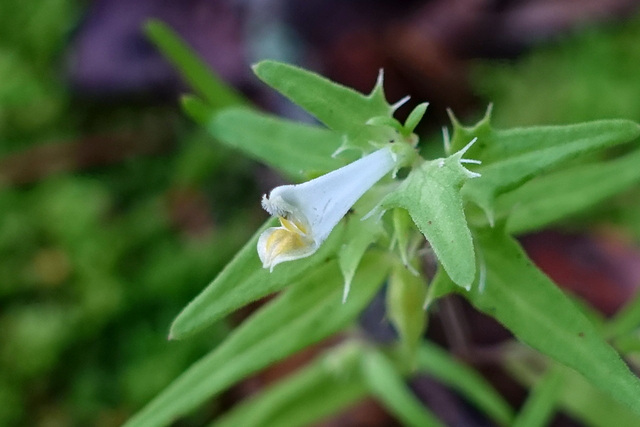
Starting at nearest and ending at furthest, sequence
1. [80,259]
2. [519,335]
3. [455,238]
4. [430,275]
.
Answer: [455,238] → [519,335] → [430,275] → [80,259]

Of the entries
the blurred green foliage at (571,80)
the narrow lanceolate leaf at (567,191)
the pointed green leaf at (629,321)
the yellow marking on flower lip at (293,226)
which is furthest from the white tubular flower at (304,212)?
the blurred green foliage at (571,80)

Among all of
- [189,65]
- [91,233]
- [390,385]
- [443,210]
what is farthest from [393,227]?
[91,233]

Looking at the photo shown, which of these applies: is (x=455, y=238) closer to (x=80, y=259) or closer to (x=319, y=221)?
(x=319, y=221)

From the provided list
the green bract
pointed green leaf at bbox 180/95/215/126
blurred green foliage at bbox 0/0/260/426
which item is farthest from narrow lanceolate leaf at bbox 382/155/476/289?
blurred green foliage at bbox 0/0/260/426

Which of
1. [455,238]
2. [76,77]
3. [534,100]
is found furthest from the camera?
[76,77]

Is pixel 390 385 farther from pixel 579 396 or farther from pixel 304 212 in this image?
pixel 304 212

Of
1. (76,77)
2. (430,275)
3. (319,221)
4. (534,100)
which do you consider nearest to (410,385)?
(430,275)
